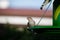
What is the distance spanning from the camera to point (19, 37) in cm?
246

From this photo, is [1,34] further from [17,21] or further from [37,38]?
[37,38]

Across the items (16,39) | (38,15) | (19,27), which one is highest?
(38,15)

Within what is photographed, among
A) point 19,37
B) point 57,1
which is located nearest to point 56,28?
point 57,1

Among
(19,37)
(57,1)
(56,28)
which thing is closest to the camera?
(56,28)

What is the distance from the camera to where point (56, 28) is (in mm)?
992

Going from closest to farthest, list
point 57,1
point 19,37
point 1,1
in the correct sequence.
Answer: point 57,1 → point 19,37 → point 1,1

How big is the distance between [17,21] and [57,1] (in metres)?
1.34

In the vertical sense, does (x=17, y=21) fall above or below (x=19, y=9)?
below

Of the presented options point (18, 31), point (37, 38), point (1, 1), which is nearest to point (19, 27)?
point (18, 31)

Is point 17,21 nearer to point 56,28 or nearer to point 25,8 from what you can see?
point 25,8

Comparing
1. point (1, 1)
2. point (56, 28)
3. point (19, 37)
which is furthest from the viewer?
point (1, 1)

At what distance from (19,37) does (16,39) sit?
6cm

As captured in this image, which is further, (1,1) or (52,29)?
(1,1)

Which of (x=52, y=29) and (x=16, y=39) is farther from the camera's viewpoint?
(x=16, y=39)
